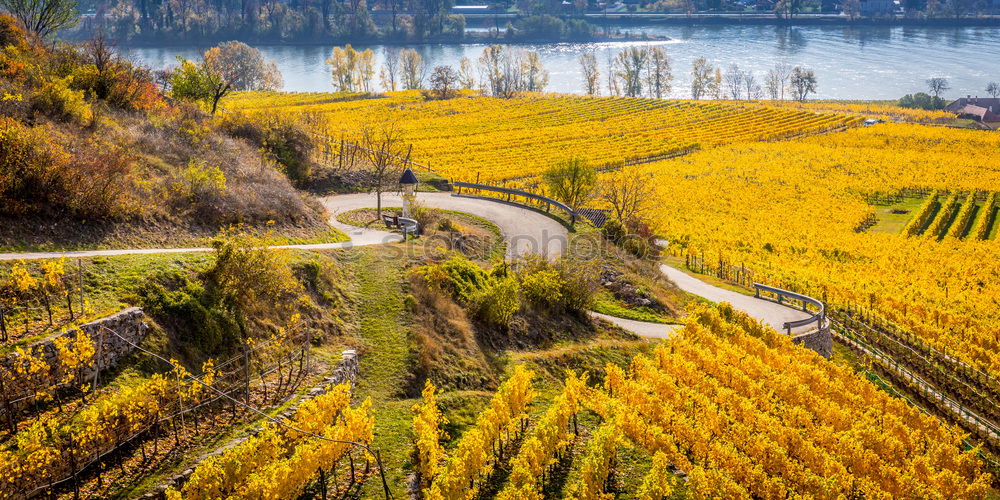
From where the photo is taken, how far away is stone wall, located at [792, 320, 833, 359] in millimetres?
29603

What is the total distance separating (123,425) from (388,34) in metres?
185

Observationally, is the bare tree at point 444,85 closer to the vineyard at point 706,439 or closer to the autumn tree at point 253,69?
the autumn tree at point 253,69

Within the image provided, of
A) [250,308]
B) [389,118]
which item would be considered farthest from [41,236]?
[389,118]

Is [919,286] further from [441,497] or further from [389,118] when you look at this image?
[389,118]

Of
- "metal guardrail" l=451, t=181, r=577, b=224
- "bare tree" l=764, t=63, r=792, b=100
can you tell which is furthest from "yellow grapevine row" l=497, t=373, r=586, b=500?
"bare tree" l=764, t=63, r=792, b=100

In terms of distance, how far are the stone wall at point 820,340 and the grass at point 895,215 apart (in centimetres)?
3118

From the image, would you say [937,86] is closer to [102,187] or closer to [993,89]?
[993,89]

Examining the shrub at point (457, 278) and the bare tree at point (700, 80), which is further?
the bare tree at point (700, 80)

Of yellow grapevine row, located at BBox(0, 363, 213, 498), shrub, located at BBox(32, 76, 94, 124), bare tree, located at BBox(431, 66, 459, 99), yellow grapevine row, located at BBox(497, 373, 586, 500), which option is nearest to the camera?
yellow grapevine row, located at BBox(0, 363, 213, 498)

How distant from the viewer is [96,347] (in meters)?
14.5

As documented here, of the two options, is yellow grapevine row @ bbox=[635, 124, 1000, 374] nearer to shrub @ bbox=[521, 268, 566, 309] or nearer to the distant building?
shrub @ bbox=[521, 268, 566, 309]

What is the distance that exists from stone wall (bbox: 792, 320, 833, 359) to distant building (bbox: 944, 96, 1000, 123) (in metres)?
109

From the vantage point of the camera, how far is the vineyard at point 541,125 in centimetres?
6988

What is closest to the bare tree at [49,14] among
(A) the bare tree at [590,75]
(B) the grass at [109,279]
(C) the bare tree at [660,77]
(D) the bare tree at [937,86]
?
(B) the grass at [109,279]
